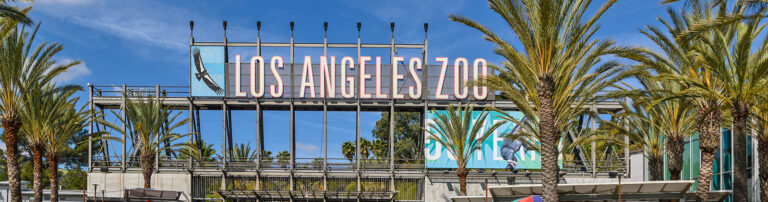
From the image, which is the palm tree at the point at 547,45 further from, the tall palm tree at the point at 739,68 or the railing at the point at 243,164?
the railing at the point at 243,164

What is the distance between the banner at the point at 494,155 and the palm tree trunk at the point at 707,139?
2078 cm

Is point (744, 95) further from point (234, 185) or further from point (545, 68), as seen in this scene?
point (234, 185)

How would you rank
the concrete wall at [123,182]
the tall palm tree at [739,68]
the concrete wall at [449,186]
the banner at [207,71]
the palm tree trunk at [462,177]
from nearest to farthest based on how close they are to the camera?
the tall palm tree at [739,68] < the palm tree trunk at [462,177] < the concrete wall at [123,182] < the concrete wall at [449,186] < the banner at [207,71]

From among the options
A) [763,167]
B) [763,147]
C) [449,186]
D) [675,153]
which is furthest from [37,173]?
[763,147]

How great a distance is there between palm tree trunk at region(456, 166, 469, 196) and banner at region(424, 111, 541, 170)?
173 inches

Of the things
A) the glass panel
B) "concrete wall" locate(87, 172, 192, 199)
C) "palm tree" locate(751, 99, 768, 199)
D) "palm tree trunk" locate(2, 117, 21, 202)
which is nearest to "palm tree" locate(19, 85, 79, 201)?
"palm tree trunk" locate(2, 117, 21, 202)

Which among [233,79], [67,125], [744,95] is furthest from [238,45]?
[744,95]

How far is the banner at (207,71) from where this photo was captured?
152 ft

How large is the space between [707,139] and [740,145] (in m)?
1.51

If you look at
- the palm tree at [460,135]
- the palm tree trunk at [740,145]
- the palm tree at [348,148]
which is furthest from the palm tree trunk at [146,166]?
the palm tree at [348,148]

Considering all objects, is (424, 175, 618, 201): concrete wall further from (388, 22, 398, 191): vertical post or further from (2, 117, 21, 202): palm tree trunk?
(2, 117, 21, 202): palm tree trunk

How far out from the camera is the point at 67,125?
3475 centimetres

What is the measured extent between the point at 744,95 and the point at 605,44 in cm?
482

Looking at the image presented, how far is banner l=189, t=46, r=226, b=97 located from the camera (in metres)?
46.4
